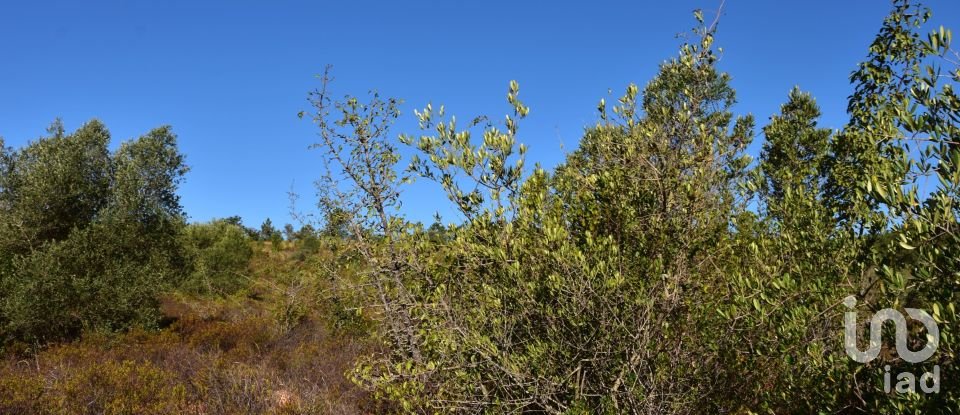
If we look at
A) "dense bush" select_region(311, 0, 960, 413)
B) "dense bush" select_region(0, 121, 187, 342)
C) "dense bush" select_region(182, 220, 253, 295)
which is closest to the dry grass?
"dense bush" select_region(0, 121, 187, 342)

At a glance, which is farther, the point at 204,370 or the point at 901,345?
the point at 204,370

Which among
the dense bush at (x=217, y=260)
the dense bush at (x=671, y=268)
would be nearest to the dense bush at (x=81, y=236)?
the dense bush at (x=217, y=260)

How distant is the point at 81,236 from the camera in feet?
Answer: 52.8

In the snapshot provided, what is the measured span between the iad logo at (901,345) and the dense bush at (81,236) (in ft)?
60.7

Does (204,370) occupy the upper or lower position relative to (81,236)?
lower

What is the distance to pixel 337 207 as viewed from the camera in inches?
346

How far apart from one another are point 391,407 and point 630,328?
20.7ft

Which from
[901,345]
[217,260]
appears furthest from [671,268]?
[217,260]

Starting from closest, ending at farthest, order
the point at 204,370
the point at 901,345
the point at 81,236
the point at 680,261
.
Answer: the point at 901,345 < the point at 680,261 < the point at 204,370 < the point at 81,236

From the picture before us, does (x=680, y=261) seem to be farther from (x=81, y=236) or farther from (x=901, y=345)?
(x=81, y=236)

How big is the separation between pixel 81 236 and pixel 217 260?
1682cm

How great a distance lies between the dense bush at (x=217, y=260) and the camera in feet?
91.8

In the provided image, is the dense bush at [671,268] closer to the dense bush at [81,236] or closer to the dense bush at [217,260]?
the dense bush at [81,236]

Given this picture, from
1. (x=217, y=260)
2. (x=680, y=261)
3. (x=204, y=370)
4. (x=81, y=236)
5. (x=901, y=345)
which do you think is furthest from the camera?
(x=217, y=260)
